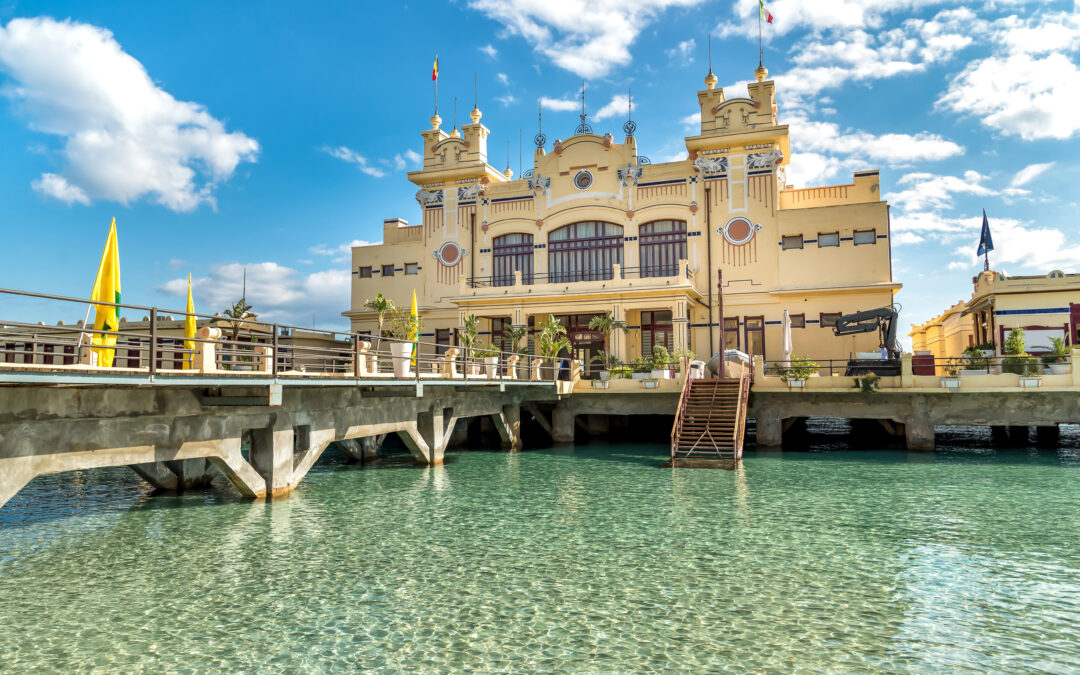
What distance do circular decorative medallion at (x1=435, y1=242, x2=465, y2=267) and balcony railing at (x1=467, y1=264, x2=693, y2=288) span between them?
1.53 meters

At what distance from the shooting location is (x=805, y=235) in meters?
34.2

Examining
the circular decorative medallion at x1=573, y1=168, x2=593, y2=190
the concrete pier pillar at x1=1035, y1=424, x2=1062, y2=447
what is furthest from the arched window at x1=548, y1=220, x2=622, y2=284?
the concrete pier pillar at x1=1035, y1=424, x2=1062, y2=447

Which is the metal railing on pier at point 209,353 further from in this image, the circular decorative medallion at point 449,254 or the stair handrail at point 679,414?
the circular decorative medallion at point 449,254

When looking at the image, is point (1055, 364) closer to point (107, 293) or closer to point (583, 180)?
point (583, 180)

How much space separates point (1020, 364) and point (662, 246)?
17340mm

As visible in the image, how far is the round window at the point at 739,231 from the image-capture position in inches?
1377

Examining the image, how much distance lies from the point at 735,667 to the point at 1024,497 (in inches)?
517

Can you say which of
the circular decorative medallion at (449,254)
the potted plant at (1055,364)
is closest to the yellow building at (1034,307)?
the potted plant at (1055,364)

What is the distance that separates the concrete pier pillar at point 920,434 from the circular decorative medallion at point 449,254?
2483 cm

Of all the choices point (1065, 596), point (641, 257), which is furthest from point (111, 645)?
point (641, 257)

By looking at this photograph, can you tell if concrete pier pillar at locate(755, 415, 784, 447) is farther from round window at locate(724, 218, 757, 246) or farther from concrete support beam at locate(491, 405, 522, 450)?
round window at locate(724, 218, 757, 246)

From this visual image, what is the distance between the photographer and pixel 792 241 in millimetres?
34531

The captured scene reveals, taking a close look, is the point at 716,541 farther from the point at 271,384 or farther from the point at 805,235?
the point at 805,235

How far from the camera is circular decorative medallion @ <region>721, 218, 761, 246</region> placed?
35.0m
